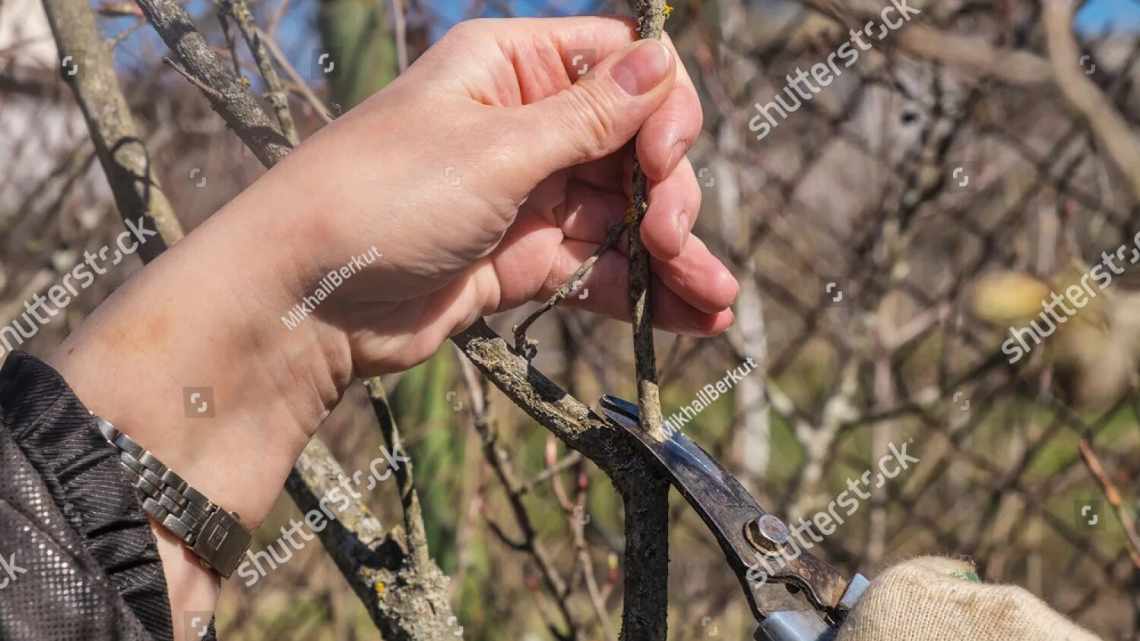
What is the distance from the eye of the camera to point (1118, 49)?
211cm

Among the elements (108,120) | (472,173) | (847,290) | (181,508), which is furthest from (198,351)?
(847,290)

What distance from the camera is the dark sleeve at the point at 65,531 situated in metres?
0.76

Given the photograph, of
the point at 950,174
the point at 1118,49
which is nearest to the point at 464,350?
the point at 950,174

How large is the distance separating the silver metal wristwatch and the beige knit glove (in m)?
0.56

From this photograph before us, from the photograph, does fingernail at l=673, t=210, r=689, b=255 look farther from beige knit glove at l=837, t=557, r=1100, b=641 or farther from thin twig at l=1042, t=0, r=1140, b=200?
thin twig at l=1042, t=0, r=1140, b=200

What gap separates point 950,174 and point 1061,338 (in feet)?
1.41

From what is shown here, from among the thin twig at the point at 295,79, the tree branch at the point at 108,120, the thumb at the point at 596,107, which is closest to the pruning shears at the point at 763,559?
the thumb at the point at 596,107

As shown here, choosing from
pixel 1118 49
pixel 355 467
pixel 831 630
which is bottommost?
pixel 355 467

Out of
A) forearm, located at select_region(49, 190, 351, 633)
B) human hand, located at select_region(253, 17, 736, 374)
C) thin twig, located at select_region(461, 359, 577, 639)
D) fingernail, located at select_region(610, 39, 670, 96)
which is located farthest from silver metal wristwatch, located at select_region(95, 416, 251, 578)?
thin twig, located at select_region(461, 359, 577, 639)

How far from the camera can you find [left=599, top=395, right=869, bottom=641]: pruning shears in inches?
36.6

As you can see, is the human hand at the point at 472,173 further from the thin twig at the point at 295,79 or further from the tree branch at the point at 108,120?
the tree branch at the point at 108,120

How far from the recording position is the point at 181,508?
0.90 m

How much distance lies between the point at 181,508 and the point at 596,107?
1.71 feet

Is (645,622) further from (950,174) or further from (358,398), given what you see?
(358,398)
